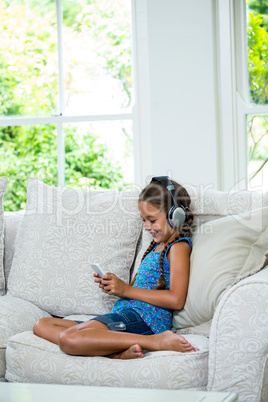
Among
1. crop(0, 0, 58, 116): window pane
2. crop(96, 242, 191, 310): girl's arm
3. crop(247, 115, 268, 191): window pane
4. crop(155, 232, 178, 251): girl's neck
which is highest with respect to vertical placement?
crop(0, 0, 58, 116): window pane

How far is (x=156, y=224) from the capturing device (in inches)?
79.0

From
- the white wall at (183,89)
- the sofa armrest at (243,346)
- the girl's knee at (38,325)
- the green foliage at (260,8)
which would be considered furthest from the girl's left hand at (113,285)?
the green foliage at (260,8)

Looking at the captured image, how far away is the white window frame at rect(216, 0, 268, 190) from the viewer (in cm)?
279

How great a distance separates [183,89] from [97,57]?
0.60 m

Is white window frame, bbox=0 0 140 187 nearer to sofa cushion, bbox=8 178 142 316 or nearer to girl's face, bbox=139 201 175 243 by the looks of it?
sofa cushion, bbox=8 178 142 316

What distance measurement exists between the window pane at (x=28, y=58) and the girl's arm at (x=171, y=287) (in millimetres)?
1538

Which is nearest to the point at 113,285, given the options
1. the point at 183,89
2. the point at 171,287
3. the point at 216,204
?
the point at 171,287

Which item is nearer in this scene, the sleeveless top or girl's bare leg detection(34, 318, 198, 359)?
girl's bare leg detection(34, 318, 198, 359)

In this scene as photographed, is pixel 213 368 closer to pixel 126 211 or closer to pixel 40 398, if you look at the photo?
pixel 40 398

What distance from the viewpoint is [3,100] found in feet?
10.6

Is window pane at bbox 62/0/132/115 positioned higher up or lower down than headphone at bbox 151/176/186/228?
higher up

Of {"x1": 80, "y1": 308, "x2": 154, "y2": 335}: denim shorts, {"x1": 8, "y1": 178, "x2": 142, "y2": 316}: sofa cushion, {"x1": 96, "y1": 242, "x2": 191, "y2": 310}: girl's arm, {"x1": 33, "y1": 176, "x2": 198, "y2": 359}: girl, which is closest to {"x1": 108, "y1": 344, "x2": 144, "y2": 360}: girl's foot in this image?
{"x1": 33, "y1": 176, "x2": 198, "y2": 359}: girl

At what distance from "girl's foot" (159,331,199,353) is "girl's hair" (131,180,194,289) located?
0.28 m

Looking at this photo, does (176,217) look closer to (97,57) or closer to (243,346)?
(243,346)
